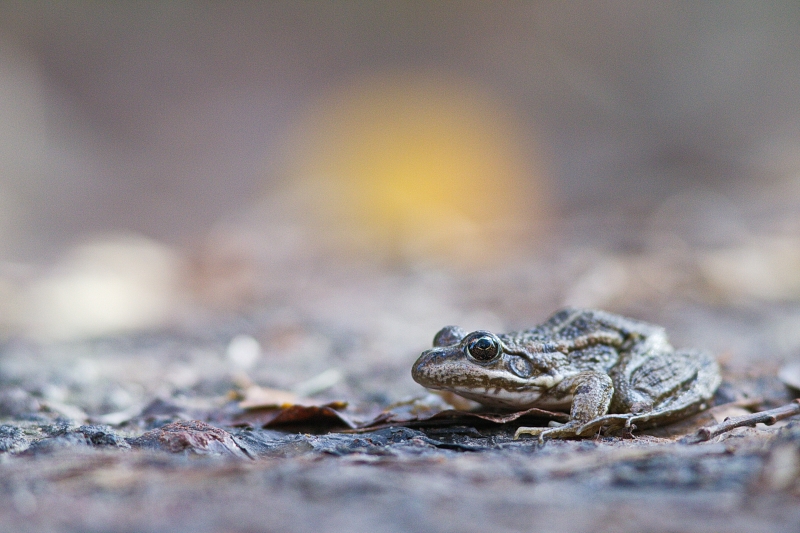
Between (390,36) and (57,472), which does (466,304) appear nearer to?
(57,472)

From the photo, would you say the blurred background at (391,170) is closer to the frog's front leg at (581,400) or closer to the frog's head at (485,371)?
the frog's head at (485,371)

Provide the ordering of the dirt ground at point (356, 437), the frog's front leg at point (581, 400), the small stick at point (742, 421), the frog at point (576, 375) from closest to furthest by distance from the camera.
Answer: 1. the dirt ground at point (356, 437)
2. the small stick at point (742, 421)
3. the frog's front leg at point (581, 400)
4. the frog at point (576, 375)

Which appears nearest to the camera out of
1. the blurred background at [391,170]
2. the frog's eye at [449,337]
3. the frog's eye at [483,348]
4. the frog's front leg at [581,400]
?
the frog's front leg at [581,400]

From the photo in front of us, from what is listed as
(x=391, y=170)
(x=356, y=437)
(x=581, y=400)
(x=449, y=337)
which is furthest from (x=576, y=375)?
(x=391, y=170)

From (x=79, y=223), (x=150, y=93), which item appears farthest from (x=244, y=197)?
(x=150, y=93)

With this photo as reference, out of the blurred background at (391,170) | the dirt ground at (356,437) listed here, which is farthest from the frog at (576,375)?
the blurred background at (391,170)

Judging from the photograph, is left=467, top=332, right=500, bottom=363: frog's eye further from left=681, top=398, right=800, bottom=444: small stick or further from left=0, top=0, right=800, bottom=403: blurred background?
left=0, top=0, right=800, bottom=403: blurred background

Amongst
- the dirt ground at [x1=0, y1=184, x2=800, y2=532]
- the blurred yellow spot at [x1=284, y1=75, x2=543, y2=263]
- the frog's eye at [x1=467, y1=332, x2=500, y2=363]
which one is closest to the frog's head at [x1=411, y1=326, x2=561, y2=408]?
the frog's eye at [x1=467, y1=332, x2=500, y2=363]
